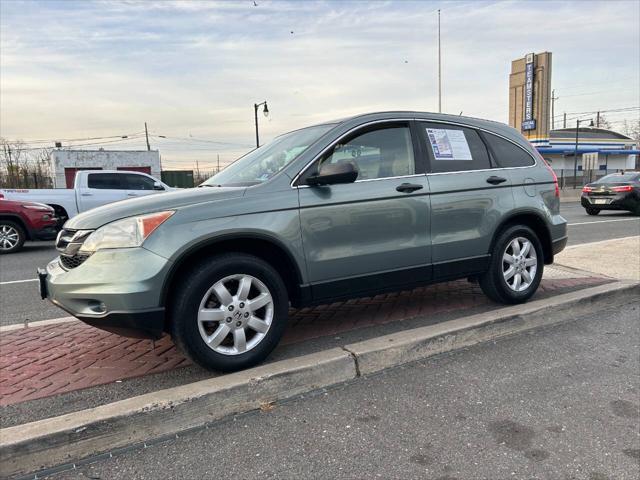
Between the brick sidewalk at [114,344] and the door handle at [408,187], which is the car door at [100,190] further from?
the door handle at [408,187]

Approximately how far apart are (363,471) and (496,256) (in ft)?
8.86

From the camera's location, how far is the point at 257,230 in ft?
10.9

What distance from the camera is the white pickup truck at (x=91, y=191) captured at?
12148 mm

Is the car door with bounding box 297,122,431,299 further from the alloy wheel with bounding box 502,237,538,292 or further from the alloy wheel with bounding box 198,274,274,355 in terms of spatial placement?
the alloy wheel with bounding box 502,237,538,292

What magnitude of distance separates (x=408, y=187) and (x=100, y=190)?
1081 cm

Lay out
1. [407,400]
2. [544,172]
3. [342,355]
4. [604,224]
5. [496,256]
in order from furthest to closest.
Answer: [604,224] → [544,172] → [496,256] → [342,355] → [407,400]

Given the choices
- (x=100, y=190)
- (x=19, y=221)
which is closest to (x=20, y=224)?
(x=19, y=221)

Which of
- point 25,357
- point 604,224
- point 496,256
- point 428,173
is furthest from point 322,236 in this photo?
point 604,224

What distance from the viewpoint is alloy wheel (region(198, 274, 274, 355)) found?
3188mm

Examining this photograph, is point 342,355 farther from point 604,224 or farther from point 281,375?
point 604,224

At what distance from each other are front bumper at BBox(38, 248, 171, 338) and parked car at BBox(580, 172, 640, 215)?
53.9ft

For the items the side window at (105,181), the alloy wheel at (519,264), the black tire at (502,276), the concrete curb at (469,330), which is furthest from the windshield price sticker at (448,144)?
the side window at (105,181)

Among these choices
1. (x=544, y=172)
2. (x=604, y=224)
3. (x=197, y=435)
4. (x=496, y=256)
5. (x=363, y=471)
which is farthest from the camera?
(x=604, y=224)

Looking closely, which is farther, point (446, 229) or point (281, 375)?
point (446, 229)
